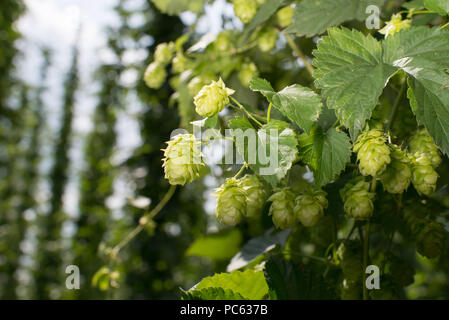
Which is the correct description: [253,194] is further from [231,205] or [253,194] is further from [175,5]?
[175,5]

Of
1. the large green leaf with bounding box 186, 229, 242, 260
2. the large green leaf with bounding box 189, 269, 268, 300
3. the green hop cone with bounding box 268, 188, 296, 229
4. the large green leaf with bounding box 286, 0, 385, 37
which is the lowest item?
the large green leaf with bounding box 186, 229, 242, 260

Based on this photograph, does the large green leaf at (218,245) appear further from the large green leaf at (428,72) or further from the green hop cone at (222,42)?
the large green leaf at (428,72)

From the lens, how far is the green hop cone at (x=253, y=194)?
523 millimetres

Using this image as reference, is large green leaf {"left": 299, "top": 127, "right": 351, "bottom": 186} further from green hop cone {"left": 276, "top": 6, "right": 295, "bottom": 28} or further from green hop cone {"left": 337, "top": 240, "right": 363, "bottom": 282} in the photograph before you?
green hop cone {"left": 276, "top": 6, "right": 295, "bottom": 28}

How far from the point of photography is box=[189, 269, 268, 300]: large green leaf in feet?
2.01

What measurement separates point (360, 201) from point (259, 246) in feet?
1.35

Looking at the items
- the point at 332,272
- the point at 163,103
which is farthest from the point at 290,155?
the point at 163,103

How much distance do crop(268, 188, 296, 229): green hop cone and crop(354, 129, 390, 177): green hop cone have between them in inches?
4.3

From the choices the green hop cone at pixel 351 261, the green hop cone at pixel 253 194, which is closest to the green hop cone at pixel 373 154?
the green hop cone at pixel 253 194

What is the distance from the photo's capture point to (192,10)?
1.02m

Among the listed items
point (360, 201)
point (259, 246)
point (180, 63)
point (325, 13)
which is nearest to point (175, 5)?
point (180, 63)

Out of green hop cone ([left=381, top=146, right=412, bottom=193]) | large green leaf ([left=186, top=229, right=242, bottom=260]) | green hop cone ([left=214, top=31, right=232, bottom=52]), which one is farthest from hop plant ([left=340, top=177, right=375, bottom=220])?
large green leaf ([left=186, top=229, right=242, bottom=260])

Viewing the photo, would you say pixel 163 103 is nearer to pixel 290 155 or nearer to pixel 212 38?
pixel 212 38
